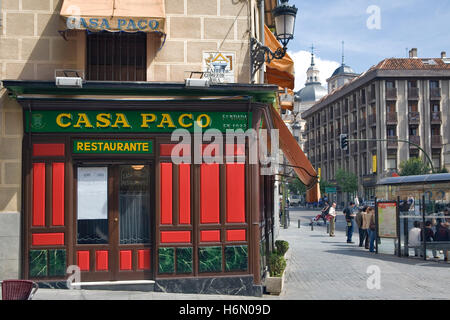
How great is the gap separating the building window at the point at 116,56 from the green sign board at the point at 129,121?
3.09 feet

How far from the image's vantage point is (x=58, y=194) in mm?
10461

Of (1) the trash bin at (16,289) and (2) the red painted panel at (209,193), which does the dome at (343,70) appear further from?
(1) the trash bin at (16,289)

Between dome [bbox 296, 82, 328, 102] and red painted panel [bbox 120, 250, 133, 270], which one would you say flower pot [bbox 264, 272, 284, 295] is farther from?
dome [bbox 296, 82, 328, 102]

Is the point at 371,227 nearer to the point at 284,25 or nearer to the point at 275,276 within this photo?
the point at 275,276

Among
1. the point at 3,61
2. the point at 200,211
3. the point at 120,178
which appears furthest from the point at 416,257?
the point at 3,61

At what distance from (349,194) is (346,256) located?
6599 centimetres

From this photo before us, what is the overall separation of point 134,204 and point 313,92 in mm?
160191

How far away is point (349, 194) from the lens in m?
82.1

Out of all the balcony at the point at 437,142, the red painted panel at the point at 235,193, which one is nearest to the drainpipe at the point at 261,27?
the red painted panel at the point at 235,193

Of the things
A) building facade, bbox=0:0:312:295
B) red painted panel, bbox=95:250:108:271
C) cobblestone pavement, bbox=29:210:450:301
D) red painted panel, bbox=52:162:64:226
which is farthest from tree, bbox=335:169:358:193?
red painted panel, bbox=52:162:64:226

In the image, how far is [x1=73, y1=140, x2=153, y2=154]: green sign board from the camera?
10562mm

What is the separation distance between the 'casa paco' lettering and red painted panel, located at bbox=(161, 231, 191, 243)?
2103mm

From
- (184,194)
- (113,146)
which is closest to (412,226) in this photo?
(184,194)

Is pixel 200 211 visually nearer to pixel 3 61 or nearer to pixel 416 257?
pixel 3 61
